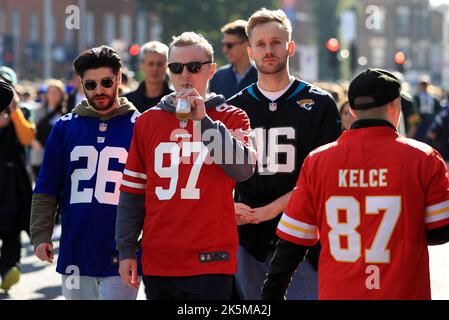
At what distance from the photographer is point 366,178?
4398 mm

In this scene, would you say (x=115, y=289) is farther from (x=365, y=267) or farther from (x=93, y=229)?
(x=365, y=267)

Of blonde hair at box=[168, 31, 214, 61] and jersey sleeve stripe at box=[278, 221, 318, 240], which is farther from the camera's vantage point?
blonde hair at box=[168, 31, 214, 61]

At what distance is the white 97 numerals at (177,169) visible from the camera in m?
5.33

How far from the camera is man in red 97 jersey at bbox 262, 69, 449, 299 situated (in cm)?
437

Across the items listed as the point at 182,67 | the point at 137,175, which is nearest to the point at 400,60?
the point at 182,67

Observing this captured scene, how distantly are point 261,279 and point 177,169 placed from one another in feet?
5.41

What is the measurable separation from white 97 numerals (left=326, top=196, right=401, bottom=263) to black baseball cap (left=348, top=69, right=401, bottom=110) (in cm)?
44

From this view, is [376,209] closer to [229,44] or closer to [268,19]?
[268,19]

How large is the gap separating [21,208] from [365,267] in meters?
6.69

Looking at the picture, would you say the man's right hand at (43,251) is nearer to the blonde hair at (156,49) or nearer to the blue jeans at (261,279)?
the blue jeans at (261,279)

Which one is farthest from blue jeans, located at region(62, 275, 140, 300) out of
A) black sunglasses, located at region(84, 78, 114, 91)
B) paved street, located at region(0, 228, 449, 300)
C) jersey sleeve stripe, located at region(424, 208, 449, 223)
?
paved street, located at region(0, 228, 449, 300)

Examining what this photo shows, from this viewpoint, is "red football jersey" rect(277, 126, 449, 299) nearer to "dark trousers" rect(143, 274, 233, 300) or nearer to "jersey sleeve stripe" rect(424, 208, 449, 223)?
"jersey sleeve stripe" rect(424, 208, 449, 223)

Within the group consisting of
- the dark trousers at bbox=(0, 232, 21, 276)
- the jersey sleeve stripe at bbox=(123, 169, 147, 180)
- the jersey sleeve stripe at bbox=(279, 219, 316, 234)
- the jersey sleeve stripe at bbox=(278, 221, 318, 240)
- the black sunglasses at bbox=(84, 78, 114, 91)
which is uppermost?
the black sunglasses at bbox=(84, 78, 114, 91)
